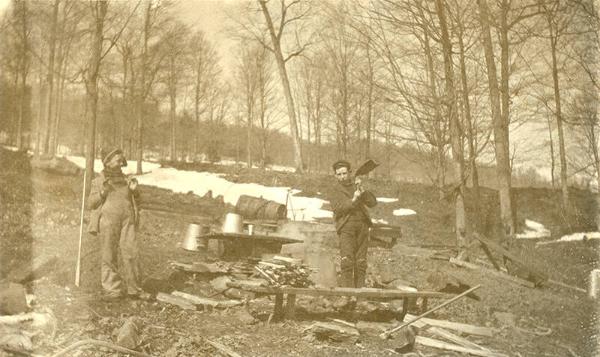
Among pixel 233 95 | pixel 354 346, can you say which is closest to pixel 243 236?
pixel 354 346

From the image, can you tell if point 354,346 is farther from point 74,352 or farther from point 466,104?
point 466,104

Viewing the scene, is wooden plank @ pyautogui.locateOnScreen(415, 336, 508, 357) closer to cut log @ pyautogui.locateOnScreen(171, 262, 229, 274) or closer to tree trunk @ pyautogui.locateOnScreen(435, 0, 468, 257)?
cut log @ pyautogui.locateOnScreen(171, 262, 229, 274)

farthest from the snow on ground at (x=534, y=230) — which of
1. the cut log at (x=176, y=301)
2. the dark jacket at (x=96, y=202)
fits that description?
the dark jacket at (x=96, y=202)

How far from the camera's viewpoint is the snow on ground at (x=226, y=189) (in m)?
17.5

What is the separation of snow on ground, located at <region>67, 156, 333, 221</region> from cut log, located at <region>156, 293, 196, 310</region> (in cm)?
908

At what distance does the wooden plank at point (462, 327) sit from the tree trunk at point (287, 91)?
15.7m

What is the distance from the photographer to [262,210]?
15.1 m

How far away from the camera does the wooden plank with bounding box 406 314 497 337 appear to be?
6492mm

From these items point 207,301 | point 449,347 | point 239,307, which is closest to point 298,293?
point 239,307

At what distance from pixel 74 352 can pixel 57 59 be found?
27.4 m

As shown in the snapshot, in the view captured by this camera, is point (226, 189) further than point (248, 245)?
Yes

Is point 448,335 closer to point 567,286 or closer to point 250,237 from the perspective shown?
point 250,237

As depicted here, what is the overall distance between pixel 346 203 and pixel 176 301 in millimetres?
A: 2652

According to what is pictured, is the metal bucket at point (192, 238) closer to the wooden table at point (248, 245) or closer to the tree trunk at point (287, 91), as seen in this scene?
the wooden table at point (248, 245)
